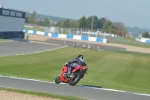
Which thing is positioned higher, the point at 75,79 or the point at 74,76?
the point at 74,76

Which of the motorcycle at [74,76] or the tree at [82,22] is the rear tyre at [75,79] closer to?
the motorcycle at [74,76]

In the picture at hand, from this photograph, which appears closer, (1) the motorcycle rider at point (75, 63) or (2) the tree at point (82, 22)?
(1) the motorcycle rider at point (75, 63)

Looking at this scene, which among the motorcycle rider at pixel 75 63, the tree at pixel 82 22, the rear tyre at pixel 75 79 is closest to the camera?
the motorcycle rider at pixel 75 63

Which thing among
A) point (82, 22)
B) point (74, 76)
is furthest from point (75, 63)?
point (82, 22)

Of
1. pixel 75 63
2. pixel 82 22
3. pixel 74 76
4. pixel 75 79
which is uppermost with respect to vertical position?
pixel 82 22

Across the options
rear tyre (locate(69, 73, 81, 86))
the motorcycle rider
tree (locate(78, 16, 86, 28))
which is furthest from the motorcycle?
tree (locate(78, 16, 86, 28))

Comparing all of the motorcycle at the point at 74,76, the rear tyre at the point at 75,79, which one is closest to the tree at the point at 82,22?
the motorcycle at the point at 74,76

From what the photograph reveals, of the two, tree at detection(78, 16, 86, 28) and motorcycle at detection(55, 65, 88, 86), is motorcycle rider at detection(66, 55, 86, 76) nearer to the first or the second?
motorcycle at detection(55, 65, 88, 86)

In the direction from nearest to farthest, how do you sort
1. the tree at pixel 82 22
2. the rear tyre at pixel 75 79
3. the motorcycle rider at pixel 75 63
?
the motorcycle rider at pixel 75 63
the rear tyre at pixel 75 79
the tree at pixel 82 22

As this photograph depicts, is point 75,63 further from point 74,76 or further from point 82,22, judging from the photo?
point 82,22

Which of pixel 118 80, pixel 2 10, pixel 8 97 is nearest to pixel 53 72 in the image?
pixel 118 80

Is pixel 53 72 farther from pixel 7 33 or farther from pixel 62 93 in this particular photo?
pixel 7 33

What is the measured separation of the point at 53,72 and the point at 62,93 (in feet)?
38.8

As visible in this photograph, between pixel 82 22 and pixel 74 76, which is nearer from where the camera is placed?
pixel 74 76
